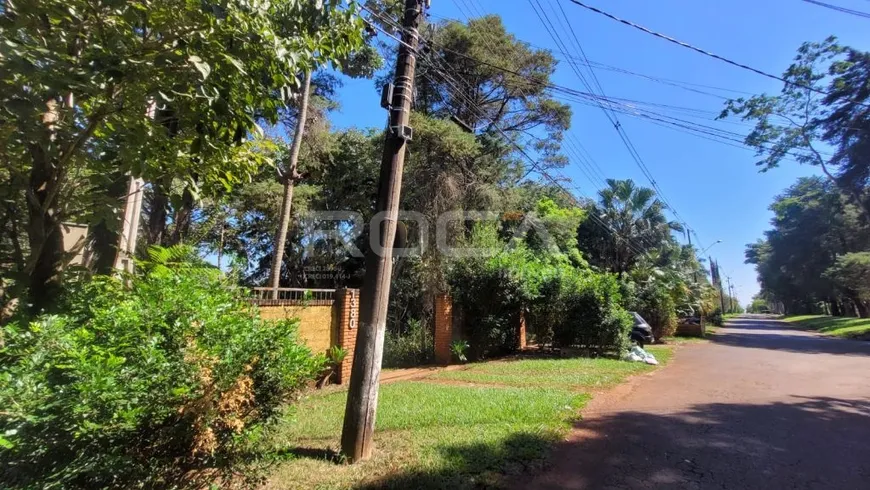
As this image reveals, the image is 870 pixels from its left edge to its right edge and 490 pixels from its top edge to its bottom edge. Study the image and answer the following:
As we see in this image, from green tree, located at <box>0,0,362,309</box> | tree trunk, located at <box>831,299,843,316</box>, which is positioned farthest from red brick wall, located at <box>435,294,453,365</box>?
tree trunk, located at <box>831,299,843,316</box>

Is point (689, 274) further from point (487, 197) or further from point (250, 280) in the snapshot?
point (250, 280)

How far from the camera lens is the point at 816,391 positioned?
8484mm

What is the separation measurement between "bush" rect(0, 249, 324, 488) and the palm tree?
974 inches

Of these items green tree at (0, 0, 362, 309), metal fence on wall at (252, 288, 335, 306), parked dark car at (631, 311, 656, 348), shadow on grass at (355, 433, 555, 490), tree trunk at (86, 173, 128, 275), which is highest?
green tree at (0, 0, 362, 309)

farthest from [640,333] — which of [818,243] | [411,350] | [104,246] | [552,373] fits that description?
[818,243]

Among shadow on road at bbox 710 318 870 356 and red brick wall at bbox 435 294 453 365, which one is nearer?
red brick wall at bbox 435 294 453 365

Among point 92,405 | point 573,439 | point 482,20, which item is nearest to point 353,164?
point 482,20

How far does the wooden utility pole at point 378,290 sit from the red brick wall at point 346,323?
13.8ft

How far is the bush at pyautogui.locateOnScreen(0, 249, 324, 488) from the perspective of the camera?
2.29 metres

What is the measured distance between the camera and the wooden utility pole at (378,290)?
454cm

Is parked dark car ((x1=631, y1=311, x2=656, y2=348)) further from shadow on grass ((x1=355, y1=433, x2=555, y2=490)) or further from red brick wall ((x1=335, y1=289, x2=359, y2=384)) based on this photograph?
shadow on grass ((x1=355, y1=433, x2=555, y2=490))

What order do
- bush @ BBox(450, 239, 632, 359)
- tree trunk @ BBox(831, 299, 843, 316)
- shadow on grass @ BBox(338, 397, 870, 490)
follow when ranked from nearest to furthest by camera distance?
shadow on grass @ BBox(338, 397, 870, 490), bush @ BBox(450, 239, 632, 359), tree trunk @ BBox(831, 299, 843, 316)

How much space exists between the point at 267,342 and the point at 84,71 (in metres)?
2.15

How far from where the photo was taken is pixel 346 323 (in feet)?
29.2
